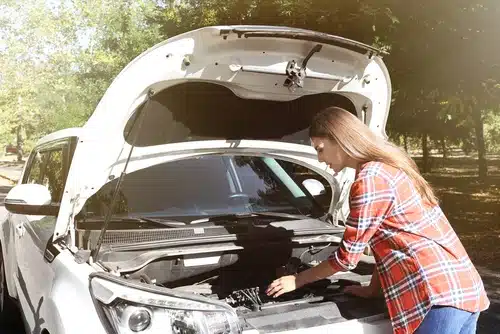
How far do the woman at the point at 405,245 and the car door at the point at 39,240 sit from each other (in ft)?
5.59

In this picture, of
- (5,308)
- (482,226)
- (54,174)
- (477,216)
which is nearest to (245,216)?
(54,174)

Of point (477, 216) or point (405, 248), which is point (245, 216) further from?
point (477, 216)

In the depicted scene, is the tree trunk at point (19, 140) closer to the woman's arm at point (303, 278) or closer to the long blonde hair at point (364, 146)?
the woman's arm at point (303, 278)

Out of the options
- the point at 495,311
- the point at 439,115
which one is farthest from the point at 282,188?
the point at 439,115

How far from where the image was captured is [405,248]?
218cm

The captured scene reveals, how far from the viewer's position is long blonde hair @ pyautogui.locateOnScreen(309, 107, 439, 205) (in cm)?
230

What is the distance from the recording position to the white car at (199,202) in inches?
91.9

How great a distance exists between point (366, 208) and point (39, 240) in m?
2.20

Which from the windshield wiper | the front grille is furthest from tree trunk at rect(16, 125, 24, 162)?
the front grille

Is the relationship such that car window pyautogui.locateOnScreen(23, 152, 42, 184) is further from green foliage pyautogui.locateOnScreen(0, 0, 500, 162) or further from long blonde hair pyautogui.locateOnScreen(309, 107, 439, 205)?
green foliage pyautogui.locateOnScreen(0, 0, 500, 162)

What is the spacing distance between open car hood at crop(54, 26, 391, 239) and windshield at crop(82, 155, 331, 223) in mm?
379

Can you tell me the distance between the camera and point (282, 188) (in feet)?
13.5

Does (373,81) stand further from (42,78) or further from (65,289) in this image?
(42,78)

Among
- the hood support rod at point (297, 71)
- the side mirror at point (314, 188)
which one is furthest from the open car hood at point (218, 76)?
Answer: the side mirror at point (314, 188)
